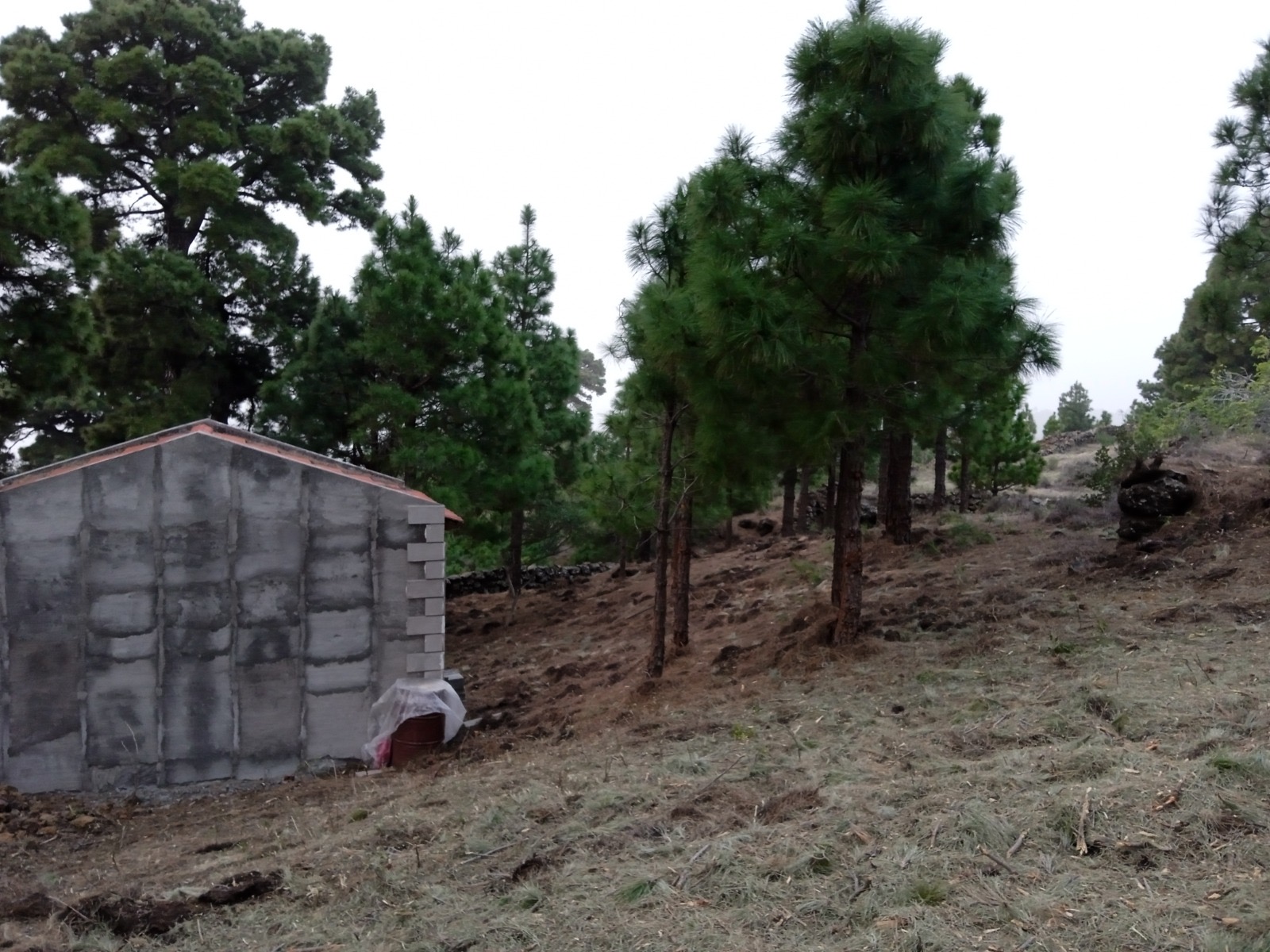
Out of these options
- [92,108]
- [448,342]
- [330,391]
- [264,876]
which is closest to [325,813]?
[264,876]

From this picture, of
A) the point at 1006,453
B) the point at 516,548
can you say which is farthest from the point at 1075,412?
the point at 516,548

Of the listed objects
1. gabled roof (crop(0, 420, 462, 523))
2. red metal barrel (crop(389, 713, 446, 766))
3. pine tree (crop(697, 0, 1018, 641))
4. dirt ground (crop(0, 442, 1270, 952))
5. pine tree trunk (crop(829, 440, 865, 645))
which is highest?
pine tree (crop(697, 0, 1018, 641))

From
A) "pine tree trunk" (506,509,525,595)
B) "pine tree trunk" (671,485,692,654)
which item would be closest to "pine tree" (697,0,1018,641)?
"pine tree trunk" (671,485,692,654)

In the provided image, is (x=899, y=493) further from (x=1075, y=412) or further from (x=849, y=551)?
(x=1075, y=412)

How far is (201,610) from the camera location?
862 cm

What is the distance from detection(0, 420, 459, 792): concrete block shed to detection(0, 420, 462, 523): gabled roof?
0.04 m

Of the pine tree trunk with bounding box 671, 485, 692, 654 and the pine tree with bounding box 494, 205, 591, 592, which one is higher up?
the pine tree with bounding box 494, 205, 591, 592

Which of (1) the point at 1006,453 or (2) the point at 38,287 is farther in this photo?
(1) the point at 1006,453

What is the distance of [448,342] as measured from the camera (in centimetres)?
1398

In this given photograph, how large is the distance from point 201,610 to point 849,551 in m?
5.58

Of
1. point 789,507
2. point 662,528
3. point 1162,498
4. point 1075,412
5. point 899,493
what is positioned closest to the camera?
point 662,528

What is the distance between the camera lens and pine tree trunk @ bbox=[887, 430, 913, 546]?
43.3ft

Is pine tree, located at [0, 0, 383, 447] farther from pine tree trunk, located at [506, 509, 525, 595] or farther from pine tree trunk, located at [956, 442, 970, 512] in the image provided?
pine tree trunk, located at [956, 442, 970, 512]

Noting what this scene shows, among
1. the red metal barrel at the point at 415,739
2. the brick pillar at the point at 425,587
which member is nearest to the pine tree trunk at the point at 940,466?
the brick pillar at the point at 425,587
